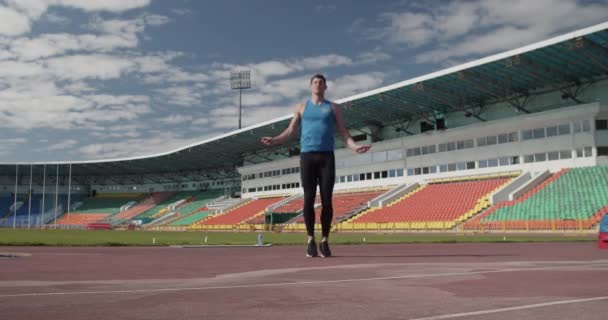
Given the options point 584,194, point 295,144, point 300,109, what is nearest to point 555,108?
point 584,194

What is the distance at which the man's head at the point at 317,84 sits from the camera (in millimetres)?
9484

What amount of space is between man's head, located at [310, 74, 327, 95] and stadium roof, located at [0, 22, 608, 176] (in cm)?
3323

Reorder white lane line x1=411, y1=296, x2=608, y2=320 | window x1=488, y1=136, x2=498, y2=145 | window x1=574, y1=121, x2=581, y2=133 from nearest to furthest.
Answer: white lane line x1=411, y1=296, x2=608, y2=320 → window x1=574, y1=121, x2=581, y2=133 → window x1=488, y1=136, x2=498, y2=145

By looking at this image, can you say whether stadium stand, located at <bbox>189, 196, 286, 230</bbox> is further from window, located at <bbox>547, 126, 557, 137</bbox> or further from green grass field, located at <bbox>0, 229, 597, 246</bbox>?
window, located at <bbox>547, 126, 557, 137</bbox>

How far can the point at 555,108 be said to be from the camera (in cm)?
4738

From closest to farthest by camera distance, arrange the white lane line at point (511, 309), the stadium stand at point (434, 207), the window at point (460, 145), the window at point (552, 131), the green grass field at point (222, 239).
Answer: the white lane line at point (511, 309) < the green grass field at point (222, 239) < the stadium stand at point (434, 207) < the window at point (552, 131) < the window at point (460, 145)

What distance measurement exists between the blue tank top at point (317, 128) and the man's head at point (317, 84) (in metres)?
0.29

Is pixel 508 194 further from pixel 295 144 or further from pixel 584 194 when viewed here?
pixel 295 144

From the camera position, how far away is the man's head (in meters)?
9.48

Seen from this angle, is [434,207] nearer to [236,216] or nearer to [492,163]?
[492,163]

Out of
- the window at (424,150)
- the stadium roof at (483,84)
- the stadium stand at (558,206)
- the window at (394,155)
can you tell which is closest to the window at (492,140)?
A: the stadium roof at (483,84)

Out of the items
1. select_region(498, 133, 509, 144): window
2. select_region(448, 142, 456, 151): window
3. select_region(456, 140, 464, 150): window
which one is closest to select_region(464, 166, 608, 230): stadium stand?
select_region(498, 133, 509, 144): window

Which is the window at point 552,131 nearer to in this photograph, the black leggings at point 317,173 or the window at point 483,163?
the window at point 483,163

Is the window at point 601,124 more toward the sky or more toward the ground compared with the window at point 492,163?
more toward the sky
